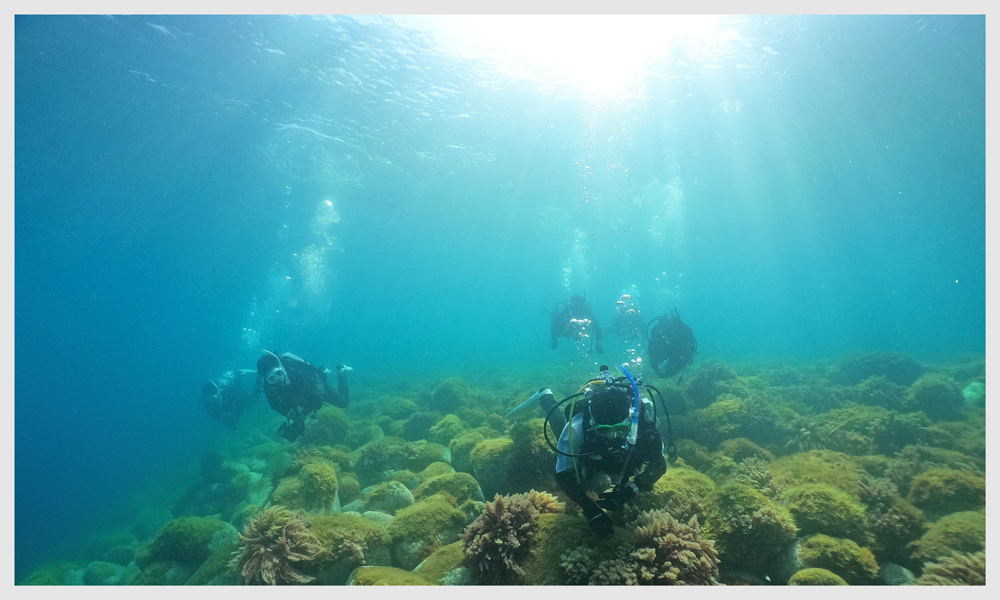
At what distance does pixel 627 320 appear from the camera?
18906 mm

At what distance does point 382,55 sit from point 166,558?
61.0ft

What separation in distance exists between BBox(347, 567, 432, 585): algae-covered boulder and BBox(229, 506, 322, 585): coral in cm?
79

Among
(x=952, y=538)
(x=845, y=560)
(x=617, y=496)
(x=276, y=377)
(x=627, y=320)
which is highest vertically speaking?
(x=952, y=538)

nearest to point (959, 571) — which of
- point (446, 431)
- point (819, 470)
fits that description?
point (819, 470)

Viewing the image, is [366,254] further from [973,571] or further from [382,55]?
[973,571]

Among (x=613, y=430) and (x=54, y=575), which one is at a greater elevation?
(x=613, y=430)

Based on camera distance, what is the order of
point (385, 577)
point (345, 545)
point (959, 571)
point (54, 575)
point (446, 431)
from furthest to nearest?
point (446, 431), point (54, 575), point (345, 545), point (385, 577), point (959, 571)

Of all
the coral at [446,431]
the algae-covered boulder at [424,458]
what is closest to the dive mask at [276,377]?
the algae-covered boulder at [424,458]

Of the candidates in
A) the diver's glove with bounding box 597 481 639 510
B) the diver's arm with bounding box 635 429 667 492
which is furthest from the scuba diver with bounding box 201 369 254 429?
the diver's arm with bounding box 635 429 667 492

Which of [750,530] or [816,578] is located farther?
[750,530]

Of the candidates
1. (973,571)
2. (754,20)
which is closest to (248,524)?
(973,571)

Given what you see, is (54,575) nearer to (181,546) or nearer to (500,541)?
(181,546)

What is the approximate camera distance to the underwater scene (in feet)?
13.7

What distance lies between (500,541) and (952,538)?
15.6 ft
